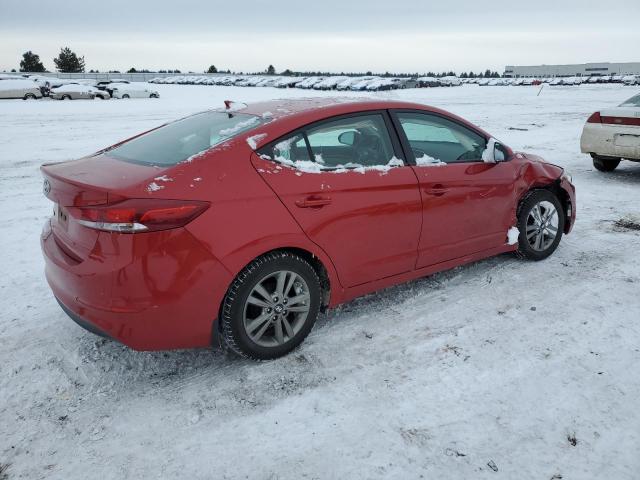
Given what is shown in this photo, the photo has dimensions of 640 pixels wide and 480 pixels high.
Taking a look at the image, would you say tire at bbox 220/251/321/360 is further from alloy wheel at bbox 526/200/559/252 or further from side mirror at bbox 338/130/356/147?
alloy wheel at bbox 526/200/559/252

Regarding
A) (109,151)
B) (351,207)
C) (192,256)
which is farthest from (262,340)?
(109,151)

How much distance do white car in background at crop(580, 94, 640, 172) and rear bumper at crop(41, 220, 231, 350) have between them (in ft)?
24.2

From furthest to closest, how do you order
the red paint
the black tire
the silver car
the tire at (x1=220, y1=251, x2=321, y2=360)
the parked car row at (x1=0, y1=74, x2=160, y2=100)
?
the silver car < the parked car row at (x1=0, y1=74, x2=160, y2=100) < the black tire < the red paint < the tire at (x1=220, y1=251, x2=321, y2=360)

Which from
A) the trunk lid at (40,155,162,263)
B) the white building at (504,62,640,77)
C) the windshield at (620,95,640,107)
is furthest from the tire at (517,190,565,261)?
the white building at (504,62,640,77)

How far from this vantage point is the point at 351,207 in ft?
11.0

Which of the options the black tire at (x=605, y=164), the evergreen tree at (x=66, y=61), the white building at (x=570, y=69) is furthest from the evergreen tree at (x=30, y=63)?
the white building at (x=570, y=69)

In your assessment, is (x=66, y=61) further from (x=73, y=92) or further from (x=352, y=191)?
(x=352, y=191)

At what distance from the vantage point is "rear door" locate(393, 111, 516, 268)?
150 inches

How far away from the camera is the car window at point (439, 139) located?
3.84 metres

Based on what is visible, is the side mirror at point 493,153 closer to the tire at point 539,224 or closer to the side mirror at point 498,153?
the side mirror at point 498,153

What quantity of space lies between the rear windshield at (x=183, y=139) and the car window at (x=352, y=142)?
1.37 ft

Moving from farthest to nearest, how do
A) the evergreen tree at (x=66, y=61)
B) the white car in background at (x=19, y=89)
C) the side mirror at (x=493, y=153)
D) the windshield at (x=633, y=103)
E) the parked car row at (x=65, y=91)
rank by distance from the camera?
the evergreen tree at (x=66, y=61)
the parked car row at (x=65, y=91)
the white car in background at (x=19, y=89)
the windshield at (x=633, y=103)
the side mirror at (x=493, y=153)

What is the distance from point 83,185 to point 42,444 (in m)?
1.35

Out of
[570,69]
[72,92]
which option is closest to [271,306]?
[72,92]
